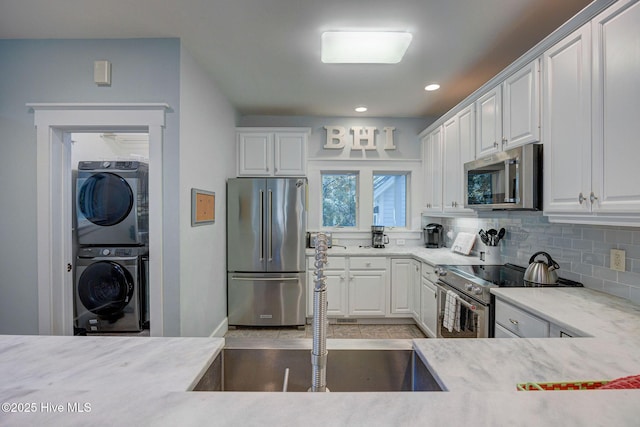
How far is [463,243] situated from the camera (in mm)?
3406

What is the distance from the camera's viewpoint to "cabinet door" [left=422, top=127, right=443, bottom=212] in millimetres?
3461

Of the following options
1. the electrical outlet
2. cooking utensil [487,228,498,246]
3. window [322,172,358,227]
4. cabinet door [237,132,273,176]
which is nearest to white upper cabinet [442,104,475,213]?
cooking utensil [487,228,498,246]

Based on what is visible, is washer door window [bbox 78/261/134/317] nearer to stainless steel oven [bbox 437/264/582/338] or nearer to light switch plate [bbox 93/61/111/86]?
light switch plate [bbox 93/61/111/86]

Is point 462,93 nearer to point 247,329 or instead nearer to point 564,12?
point 564,12

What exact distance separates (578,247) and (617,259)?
278 mm

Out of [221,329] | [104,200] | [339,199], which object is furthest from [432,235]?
[104,200]

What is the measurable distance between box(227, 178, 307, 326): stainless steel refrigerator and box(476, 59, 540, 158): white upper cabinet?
190 cm

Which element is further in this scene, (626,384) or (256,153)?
(256,153)

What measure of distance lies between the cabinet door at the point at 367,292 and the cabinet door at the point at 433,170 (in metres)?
1.04

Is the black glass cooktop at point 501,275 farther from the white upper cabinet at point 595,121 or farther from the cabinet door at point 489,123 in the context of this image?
the cabinet door at point 489,123

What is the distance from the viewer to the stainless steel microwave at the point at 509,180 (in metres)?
1.93

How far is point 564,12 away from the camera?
75.1 inches

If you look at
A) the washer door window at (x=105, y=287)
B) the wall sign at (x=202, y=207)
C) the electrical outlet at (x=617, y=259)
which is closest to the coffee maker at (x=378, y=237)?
the wall sign at (x=202, y=207)

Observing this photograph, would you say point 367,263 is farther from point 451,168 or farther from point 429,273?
point 451,168
